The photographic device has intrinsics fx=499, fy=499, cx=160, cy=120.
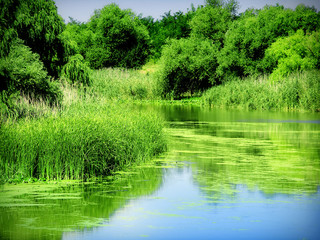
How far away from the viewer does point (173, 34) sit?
6444 cm

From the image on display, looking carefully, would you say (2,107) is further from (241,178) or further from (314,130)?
(314,130)

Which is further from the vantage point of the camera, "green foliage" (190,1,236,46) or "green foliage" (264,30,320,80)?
"green foliage" (190,1,236,46)

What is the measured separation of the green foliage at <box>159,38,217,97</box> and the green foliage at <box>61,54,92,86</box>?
2198cm

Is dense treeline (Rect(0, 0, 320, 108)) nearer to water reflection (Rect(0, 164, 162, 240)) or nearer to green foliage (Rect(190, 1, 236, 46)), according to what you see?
green foliage (Rect(190, 1, 236, 46))

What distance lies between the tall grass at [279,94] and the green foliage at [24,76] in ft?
55.8

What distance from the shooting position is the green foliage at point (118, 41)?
55.5 m

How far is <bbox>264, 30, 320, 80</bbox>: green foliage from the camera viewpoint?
3553 cm

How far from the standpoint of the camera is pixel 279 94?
31516 mm

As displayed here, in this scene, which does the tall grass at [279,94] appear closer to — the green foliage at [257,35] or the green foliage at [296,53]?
the green foliage at [296,53]

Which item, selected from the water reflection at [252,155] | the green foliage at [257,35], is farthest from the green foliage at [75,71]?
the green foliage at [257,35]

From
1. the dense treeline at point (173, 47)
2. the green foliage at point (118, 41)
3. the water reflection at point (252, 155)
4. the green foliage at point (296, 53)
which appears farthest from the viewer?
the green foliage at point (118, 41)

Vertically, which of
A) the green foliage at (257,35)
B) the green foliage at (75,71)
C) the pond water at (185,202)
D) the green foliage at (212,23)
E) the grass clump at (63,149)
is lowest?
the pond water at (185,202)

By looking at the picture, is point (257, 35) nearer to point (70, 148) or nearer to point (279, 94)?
point (279, 94)

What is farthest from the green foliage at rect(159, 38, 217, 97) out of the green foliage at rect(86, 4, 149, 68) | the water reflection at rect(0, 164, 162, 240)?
the water reflection at rect(0, 164, 162, 240)
